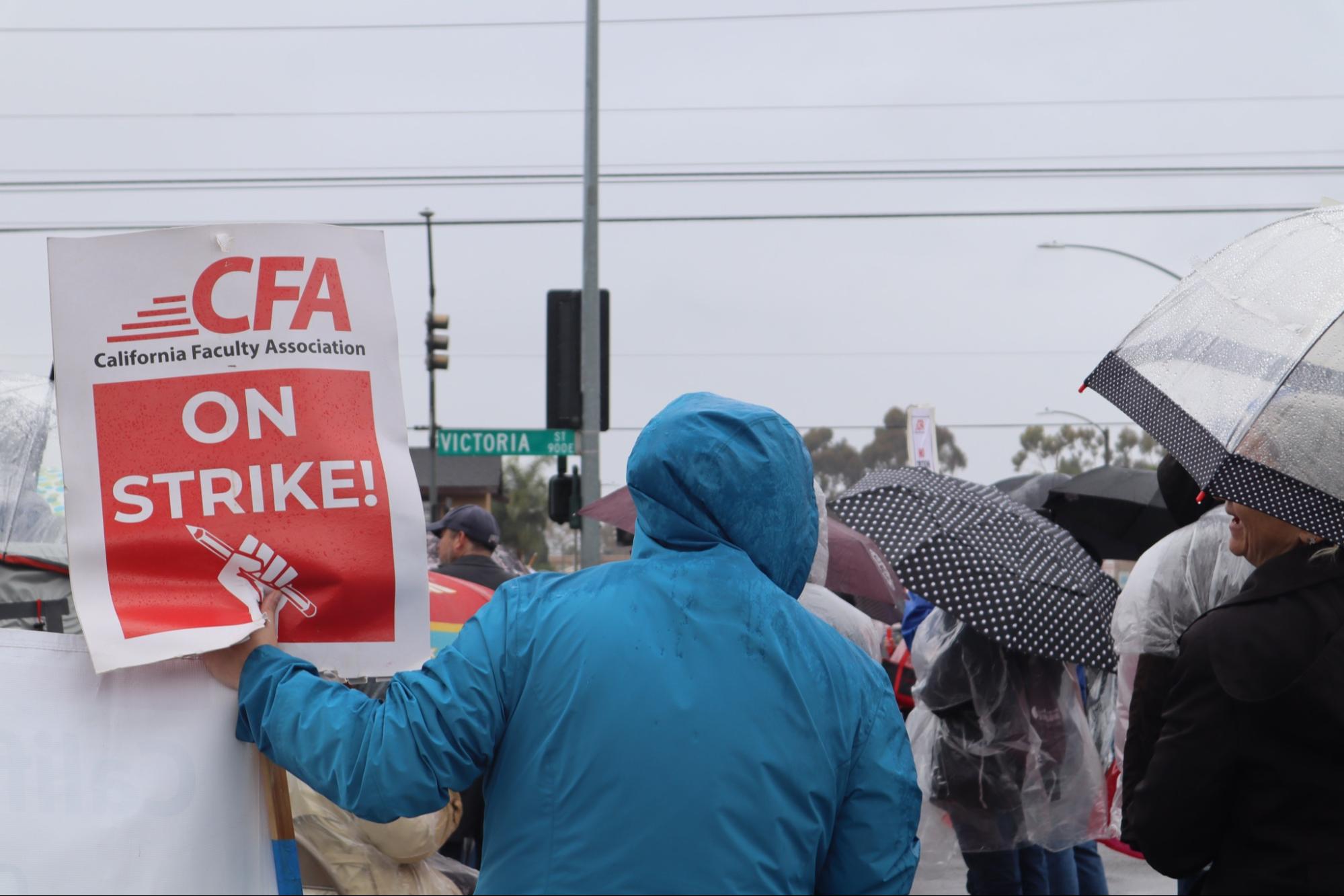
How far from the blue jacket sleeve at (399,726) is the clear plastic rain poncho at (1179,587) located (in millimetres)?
2424

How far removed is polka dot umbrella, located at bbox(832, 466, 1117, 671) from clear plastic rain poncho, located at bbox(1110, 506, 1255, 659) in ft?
2.95

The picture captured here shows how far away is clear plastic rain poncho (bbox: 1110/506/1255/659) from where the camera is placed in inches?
151

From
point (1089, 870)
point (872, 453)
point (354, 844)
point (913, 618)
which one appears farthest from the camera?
point (872, 453)

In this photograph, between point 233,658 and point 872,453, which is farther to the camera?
point 872,453

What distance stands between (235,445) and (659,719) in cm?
81

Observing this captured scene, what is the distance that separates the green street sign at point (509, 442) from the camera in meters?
11.3

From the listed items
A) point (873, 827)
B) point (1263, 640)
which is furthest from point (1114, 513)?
point (873, 827)

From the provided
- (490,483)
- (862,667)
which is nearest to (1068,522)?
(862,667)

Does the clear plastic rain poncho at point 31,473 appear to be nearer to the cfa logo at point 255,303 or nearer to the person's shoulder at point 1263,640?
the cfa logo at point 255,303

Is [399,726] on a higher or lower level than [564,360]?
higher

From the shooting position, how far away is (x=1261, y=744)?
8.55 ft

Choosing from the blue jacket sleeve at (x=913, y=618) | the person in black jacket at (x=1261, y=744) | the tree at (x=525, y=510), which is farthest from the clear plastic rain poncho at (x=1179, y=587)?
the tree at (x=525, y=510)

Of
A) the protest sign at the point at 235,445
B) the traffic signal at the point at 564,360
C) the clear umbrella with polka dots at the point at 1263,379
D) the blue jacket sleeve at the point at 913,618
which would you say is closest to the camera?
the protest sign at the point at 235,445

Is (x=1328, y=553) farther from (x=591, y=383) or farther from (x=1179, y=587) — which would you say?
(x=591, y=383)
